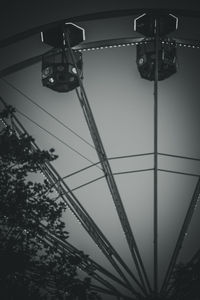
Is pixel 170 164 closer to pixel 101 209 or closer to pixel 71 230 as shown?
pixel 101 209

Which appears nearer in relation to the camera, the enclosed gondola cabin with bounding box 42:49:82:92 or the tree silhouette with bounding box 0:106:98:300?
the tree silhouette with bounding box 0:106:98:300

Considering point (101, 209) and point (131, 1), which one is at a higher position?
point (131, 1)

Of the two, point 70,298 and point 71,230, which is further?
point 71,230

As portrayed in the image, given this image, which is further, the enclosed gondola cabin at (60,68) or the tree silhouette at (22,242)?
the enclosed gondola cabin at (60,68)

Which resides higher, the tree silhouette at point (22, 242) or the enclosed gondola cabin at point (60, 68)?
the enclosed gondola cabin at point (60, 68)

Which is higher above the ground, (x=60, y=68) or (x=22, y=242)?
(x=60, y=68)

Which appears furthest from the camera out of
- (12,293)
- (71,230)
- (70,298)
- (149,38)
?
(71,230)

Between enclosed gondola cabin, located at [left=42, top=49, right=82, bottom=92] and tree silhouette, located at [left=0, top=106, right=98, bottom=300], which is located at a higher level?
enclosed gondola cabin, located at [left=42, top=49, right=82, bottom=92]

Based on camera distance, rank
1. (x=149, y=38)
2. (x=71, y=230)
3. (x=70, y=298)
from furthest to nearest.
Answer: (x=71, y=230) < (x=149, y=38) < (x=70, y=298)

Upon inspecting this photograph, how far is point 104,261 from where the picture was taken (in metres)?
15.9

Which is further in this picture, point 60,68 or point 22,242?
point 60,68

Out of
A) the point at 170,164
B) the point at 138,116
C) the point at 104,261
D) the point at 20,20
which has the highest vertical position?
the point at 20,20

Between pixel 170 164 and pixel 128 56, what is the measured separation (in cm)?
481

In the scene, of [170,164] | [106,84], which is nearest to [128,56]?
[106,84]
